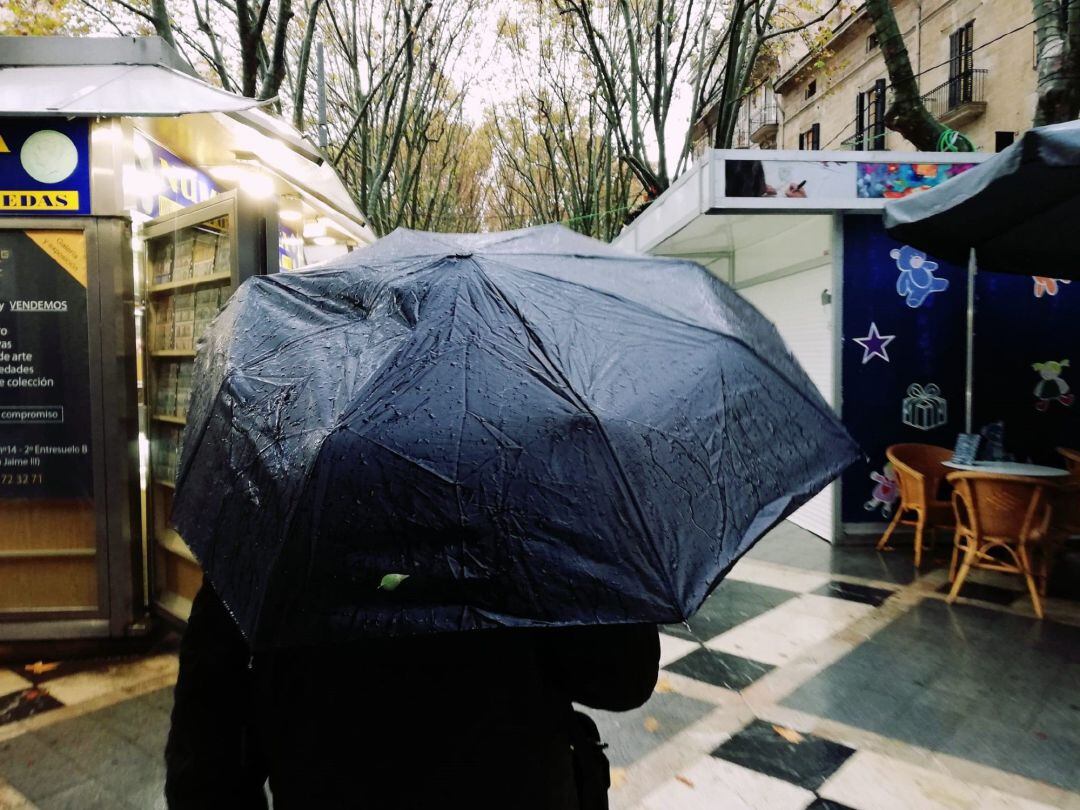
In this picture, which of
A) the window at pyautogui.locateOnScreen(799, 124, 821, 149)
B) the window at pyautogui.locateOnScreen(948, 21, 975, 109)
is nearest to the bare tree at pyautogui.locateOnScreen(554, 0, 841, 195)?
the window at pyautogui.locateOnScreen(948, 21, 975, 109)

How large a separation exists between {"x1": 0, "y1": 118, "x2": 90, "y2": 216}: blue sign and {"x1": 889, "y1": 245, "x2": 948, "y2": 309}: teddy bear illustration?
255 inches

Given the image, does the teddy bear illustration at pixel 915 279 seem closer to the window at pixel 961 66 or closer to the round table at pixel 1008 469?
the round table at pixel 1008 469

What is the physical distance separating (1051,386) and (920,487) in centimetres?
190

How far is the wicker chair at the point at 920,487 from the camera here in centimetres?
598

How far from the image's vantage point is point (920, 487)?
591cm

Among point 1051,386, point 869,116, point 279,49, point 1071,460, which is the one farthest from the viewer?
point 869,116

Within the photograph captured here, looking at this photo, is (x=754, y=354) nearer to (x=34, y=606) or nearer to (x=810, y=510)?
(x=34, y=606)

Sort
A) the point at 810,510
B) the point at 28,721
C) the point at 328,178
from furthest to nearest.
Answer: the point at 810,510, the point at 328,178, the point at 28,721

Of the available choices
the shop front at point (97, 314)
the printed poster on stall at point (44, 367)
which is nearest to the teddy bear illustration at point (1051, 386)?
the shop front at point (97, 314)

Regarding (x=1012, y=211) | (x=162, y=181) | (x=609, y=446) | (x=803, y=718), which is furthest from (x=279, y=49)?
(x=609, y=446)

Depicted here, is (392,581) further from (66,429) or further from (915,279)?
(915,279)

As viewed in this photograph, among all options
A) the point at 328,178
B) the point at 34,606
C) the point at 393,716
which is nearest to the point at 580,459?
the point at 393,716

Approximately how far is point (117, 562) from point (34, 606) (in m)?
0.61

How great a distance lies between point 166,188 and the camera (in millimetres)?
4984
